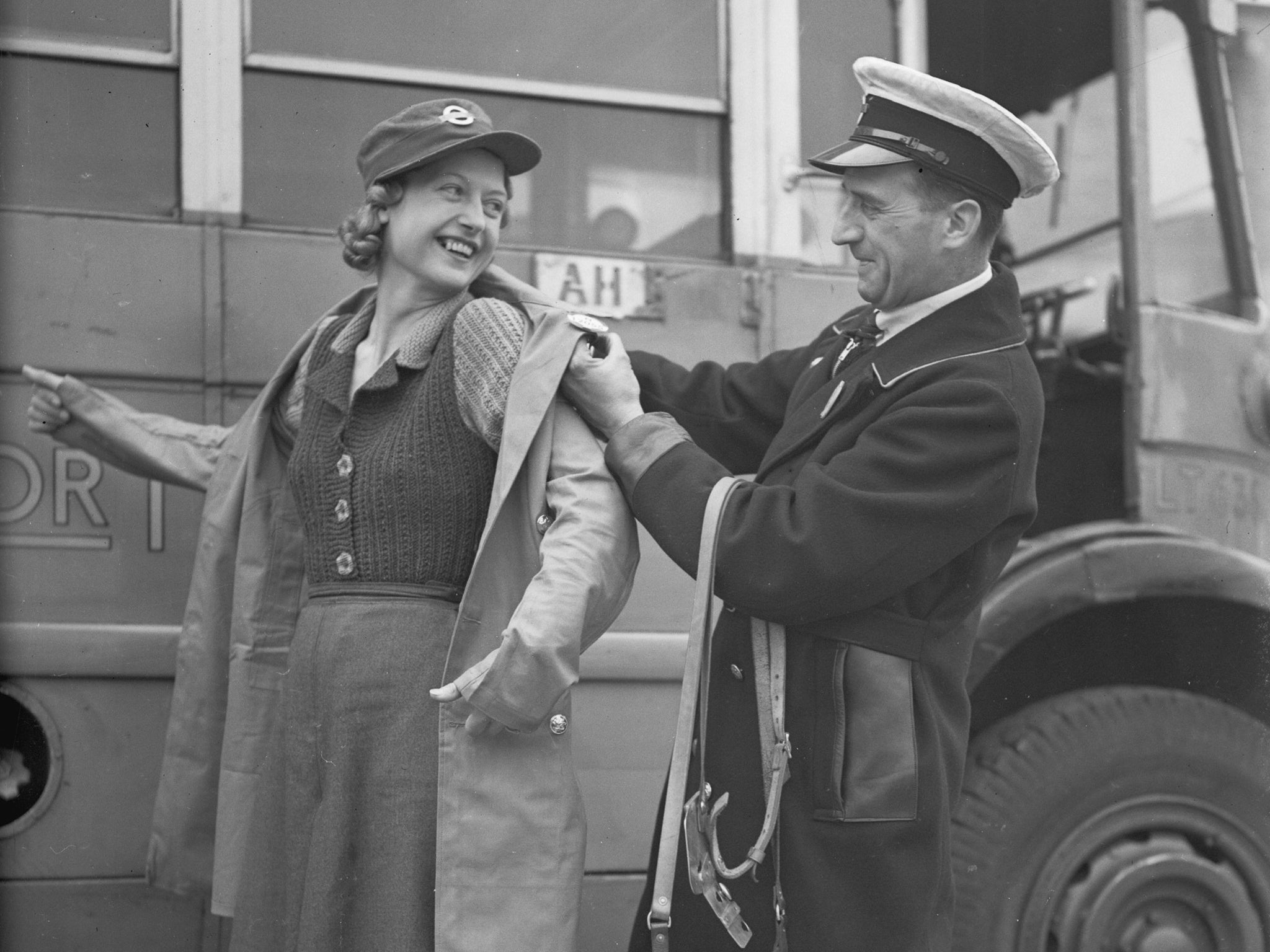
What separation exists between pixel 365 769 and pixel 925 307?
118cm

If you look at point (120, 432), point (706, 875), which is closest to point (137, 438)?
point (120, 432)

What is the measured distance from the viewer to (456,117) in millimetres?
2242

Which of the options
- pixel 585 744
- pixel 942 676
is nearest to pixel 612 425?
pixel 942 676

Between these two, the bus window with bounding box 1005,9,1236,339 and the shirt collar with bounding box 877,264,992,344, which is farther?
the bus window with bounding box 1005,9,1236,339

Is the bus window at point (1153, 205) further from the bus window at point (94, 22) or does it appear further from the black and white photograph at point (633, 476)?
the bus window at point (94, 22)

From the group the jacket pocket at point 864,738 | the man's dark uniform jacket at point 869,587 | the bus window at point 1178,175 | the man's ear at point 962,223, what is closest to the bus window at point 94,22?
the man's dark uniform jacket at point 869,587

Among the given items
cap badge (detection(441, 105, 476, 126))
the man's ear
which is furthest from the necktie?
cap badge (detection(441, 105, 476, 126))

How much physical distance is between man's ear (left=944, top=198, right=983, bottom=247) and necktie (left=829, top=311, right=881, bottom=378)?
20 cm

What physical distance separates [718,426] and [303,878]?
111 centimetres

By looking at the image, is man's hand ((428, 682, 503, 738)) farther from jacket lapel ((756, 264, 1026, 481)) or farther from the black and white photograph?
jacket lapel ((756, 264, 1026, 481))

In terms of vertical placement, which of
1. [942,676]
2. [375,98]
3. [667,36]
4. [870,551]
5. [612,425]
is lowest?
[942,676]

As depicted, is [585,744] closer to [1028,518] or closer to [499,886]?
[499,886]

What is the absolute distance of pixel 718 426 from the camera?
2.60 meters

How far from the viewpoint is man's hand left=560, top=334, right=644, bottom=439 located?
222 centimetres
